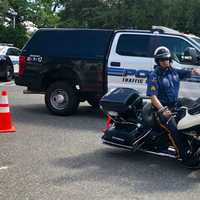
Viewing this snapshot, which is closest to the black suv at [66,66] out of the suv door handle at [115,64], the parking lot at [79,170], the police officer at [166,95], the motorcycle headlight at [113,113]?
the suv door handle at [115,64]

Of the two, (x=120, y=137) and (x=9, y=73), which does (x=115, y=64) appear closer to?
(x=120, y=137)

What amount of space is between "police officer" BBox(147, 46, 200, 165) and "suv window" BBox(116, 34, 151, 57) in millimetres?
3380

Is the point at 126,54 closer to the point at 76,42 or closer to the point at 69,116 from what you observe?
the point at 76,42

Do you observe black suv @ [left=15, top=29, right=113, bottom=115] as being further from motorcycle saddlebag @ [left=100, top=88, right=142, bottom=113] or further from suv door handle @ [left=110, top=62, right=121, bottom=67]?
motorcycle saddlebag @ [left=100, top=88, right=142, bottom=113]

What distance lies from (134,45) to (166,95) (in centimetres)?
366

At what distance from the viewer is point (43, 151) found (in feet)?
23.9

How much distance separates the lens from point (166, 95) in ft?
21.9

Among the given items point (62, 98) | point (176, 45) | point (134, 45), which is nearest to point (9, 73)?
point (62, 98)

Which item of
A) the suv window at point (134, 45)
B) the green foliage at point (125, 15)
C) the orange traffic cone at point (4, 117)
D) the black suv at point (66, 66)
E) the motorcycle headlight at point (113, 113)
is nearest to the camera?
the motorcycle headlight at point (113, 113)

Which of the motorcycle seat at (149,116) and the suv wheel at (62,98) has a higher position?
the motorcycle seat at (149,116)

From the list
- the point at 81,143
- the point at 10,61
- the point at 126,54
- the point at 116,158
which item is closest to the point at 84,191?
the point at 116,158

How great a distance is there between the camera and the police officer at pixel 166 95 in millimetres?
6262

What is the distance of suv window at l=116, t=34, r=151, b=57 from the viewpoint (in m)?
10.1

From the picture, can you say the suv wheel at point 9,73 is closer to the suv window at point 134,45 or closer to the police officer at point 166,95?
the suv window at point 134,45
